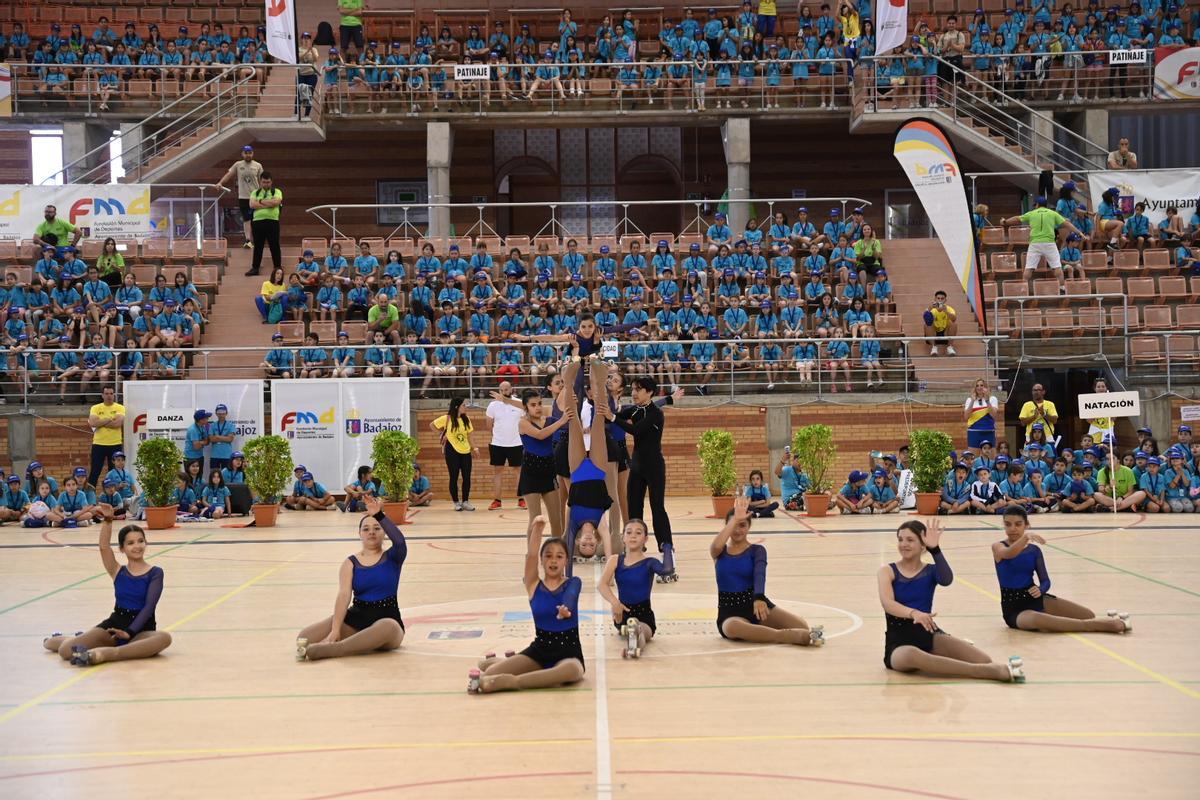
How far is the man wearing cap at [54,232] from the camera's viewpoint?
93.7ft

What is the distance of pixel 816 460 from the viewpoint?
67.7ft

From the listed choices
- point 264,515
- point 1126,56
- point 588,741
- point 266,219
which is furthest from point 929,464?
point 1126,56

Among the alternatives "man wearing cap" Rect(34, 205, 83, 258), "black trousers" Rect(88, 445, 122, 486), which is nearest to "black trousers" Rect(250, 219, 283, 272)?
"man wearing cap" Rect(34, 205, 83, 258)

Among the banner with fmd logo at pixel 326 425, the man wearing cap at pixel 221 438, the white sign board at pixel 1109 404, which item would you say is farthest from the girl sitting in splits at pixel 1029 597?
the man wearing cap at pixel 221 438

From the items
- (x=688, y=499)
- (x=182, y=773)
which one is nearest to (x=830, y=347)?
(x=688, y=499)

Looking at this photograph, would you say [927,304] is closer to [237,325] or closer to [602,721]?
[237,325]

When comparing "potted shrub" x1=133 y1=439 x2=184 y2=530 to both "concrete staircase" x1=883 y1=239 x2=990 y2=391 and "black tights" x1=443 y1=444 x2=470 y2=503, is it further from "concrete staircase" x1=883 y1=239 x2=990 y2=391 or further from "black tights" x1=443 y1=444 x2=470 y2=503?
"concrete staircase" x1=883 y1=239 x2=990 y2=391

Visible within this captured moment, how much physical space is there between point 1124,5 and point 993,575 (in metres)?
28.8

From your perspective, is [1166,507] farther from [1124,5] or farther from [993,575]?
[1124,5]

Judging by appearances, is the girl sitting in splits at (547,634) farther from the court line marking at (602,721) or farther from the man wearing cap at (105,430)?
the man wearing cap at (105,430)

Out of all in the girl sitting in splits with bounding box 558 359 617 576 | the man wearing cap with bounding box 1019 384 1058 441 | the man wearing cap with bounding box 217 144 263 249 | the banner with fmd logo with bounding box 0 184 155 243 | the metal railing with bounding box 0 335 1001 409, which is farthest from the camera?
the man wearing cap with bounding box 217 144 263 249

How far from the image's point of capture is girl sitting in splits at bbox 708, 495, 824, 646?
984 cm

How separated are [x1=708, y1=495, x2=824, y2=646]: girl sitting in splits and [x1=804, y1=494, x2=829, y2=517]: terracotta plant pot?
10523mm

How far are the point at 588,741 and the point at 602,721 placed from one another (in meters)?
0.46
